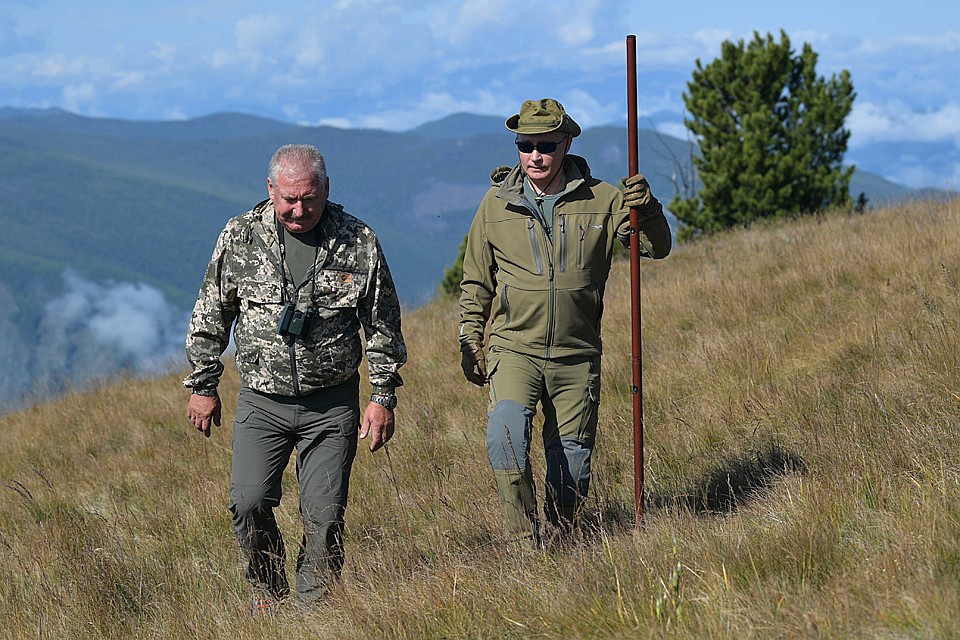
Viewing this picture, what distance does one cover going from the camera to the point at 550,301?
4.30 m

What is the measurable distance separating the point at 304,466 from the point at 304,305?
0.72m

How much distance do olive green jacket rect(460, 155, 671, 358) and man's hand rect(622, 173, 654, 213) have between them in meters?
0.07

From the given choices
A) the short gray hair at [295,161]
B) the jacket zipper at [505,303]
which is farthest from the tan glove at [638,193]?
the short gray hair at [295,161]

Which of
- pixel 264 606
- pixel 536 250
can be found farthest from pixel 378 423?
pixel 536 250

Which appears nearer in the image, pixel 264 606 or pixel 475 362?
pixel 264 606

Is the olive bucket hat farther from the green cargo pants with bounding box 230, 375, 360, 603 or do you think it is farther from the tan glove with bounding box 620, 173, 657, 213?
the green cargo pants with bounding box 230, 375, 360, 603

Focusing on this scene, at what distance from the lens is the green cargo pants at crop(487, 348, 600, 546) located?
425 cm

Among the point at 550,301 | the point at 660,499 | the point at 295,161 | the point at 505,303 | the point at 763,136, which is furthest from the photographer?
the point at 763,136

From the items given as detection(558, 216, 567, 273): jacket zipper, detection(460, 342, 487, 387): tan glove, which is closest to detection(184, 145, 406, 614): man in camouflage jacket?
detection(460, 342, 487, 387): tan glove

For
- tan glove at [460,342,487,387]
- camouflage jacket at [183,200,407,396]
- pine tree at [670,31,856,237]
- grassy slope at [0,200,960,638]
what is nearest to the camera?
grassy slope at [0,200,960,638]

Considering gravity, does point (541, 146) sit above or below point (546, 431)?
above

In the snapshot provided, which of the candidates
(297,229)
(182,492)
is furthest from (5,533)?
(297,229)

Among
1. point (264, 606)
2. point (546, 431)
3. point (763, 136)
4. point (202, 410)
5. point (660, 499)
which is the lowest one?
point (264, 606)

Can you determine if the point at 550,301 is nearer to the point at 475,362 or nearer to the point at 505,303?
the point at 505,303
